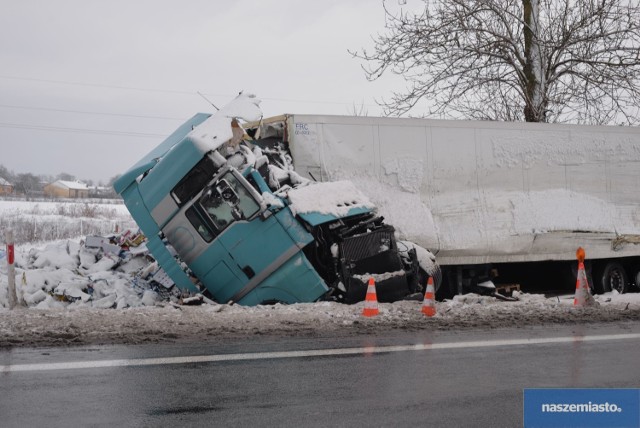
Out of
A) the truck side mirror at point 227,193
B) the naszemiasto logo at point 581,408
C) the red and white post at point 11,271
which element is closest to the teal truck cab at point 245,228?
the truck side mirror at point 227,193

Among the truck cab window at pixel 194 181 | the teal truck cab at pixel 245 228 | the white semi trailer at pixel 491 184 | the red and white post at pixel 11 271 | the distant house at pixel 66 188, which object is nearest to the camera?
the red and white post at pixel 11 271

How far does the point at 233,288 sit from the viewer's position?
31.1ft

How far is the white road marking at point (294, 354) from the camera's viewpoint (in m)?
5.80

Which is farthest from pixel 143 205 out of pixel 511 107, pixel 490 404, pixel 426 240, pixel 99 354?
pixel 511 107

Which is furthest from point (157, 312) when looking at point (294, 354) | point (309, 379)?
point (309, 379)

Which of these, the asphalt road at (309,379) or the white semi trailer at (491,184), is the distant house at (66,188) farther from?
the asphalt road at (309,379)

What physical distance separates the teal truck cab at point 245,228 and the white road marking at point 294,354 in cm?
265

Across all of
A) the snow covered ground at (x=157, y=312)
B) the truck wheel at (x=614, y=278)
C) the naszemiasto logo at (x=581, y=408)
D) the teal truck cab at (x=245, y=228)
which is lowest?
the truck wheel at (x=614, y=278)

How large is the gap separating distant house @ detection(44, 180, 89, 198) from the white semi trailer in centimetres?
9520

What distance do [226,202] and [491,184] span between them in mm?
5001

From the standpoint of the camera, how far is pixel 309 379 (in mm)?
5430

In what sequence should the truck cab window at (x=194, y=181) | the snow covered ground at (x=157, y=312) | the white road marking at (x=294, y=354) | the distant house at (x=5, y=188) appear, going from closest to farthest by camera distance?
the white road marking at (x=294, y=354), the snow covered ground at (x=157, y=312), the truck cab window at (x=194, y=181), the distant house at (x=5, y=188)

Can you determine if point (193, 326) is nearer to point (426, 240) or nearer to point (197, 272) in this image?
point (197, 272)

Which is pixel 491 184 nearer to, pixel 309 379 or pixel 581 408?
pixel 309 379
